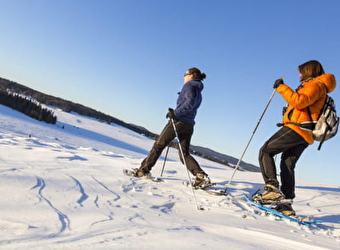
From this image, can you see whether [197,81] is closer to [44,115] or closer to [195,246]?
[195,246]

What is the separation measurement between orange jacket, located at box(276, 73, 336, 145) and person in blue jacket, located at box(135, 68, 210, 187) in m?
1.34

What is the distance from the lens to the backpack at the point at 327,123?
2.89 meters

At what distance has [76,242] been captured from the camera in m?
1.42

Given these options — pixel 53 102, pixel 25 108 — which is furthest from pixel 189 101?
pixel 53 102

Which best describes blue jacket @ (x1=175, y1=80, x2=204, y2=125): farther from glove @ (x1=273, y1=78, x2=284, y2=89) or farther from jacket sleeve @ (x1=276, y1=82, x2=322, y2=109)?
jacket sleeve @ (x1=276, y1=82, x2=322, y2=109)

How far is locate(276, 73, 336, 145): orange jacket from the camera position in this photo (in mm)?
2850

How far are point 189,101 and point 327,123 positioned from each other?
1847mm

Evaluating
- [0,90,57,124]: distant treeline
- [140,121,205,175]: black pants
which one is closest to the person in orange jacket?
[140,121,205,175]: black pants

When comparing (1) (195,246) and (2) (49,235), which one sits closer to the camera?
(2) (49,235)

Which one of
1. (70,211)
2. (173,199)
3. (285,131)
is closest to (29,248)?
(70,211)

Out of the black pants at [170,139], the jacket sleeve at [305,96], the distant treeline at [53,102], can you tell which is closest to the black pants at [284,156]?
the jacket sleeve at [305,96]

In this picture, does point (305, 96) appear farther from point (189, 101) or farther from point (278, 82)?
point (189, 101)

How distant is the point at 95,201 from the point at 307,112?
2.48 meters

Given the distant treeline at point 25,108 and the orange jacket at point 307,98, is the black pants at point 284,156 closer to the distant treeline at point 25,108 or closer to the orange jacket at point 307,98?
the orange jacket at point 307,98
